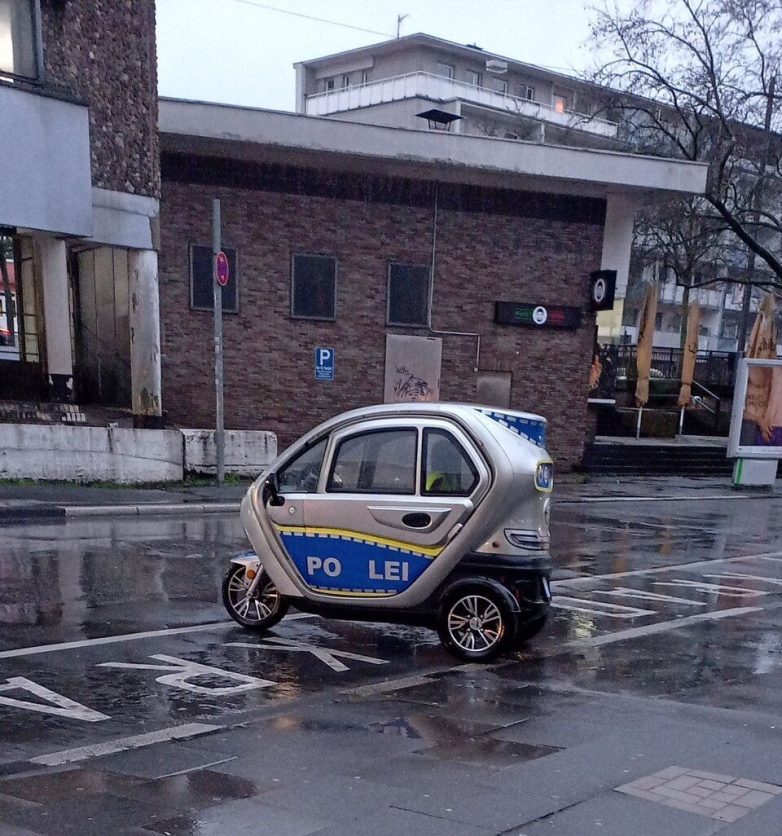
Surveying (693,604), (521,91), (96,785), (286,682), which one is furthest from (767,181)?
(521,91)

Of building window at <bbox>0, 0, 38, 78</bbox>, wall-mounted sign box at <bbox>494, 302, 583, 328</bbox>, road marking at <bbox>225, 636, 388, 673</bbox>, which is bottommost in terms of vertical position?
road marking at <bbox>225, 636, 388, 673</bbox>

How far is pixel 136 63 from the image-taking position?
18250 millimetres

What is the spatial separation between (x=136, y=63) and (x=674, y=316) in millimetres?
54740

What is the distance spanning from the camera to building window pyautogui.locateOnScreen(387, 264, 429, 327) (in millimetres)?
22688

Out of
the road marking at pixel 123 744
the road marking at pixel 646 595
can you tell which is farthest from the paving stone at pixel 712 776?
the road marking at pixel 646 595

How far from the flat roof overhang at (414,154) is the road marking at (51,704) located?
15.5 meters

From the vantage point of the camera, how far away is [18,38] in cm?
1661

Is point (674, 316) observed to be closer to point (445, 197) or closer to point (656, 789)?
point (445, 197)

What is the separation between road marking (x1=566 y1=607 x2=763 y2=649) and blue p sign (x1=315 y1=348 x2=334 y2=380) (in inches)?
541

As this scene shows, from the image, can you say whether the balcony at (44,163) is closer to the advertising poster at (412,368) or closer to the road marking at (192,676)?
the advertising poster at (412,368)

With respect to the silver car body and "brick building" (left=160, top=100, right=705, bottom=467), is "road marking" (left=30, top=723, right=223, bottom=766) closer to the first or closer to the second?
the silver car body

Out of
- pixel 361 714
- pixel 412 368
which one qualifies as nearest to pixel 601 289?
pixel 412 368

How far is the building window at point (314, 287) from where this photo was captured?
21.8m

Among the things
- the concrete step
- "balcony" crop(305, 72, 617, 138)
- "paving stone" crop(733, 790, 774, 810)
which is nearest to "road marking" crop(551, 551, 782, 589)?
"paving stone" crop(733, 790, 774, 810)
